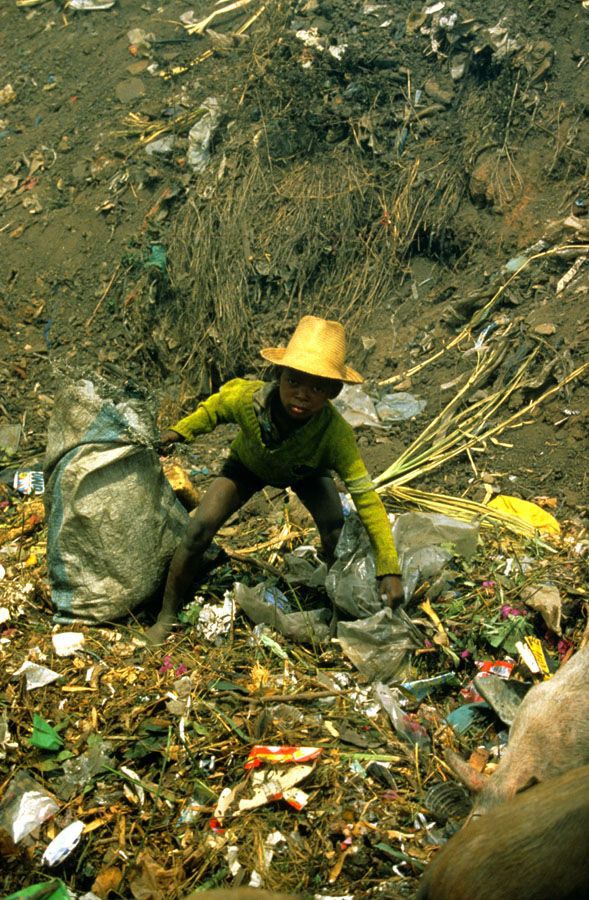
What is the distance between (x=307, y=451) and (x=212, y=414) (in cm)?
48

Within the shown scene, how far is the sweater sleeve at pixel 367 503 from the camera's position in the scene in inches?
147

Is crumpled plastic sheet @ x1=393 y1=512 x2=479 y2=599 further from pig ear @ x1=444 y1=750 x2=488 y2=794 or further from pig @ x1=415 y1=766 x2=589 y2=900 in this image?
pig @ x1=415 y1=766 x2=589 y2=900

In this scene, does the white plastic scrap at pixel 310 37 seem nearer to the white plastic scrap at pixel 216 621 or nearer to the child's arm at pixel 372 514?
the child's arm at pixel 372 514

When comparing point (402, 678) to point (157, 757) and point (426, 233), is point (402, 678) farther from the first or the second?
point (426, 233)

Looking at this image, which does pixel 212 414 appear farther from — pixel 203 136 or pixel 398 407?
pixel 203 136

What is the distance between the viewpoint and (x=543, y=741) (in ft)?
9.03

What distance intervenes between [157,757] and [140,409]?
4.80 ft

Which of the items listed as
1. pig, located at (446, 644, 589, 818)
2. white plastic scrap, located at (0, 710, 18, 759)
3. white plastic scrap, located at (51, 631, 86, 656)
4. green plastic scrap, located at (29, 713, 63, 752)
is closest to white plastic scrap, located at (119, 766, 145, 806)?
green plastic scrap, located at (29, 713, 63, 752)

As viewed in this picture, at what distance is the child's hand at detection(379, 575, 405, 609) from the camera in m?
3.71

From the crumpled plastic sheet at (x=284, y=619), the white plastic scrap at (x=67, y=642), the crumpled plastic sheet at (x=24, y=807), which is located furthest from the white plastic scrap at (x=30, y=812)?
the crumpled plastic sheet at (x=284, y=619)

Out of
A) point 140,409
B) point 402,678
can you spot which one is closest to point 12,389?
point 140,409

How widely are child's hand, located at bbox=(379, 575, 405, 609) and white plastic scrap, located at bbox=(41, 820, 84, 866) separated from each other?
1.54 meters

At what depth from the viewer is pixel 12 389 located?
689cm

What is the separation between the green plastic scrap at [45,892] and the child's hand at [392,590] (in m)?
1.70
